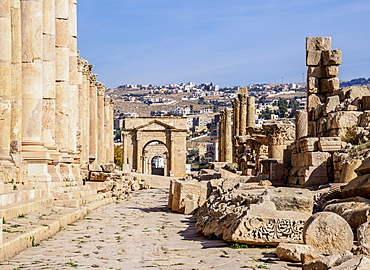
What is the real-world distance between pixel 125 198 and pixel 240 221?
17.3m

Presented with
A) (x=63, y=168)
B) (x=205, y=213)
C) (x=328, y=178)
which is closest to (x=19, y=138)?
(x=63, y=168)

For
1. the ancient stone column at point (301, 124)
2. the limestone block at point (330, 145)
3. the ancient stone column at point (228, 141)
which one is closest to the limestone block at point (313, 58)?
the ancient stone column at point (301, 124)

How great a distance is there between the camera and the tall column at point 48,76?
60.7ft

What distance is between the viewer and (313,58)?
76.3 ft

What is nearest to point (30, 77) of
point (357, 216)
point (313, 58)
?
point (357, 216)

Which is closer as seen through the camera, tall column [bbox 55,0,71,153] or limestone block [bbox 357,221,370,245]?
limestone block [bbox 357,221,370,245]

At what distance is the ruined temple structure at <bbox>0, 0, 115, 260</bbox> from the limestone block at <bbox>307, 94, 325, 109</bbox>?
757 cm

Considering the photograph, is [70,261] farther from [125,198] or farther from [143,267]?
[125,198]

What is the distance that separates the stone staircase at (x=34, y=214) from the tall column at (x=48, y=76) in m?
1.40

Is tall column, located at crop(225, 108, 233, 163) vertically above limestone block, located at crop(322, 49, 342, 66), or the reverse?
limestone block, located at crop(322, 49, 342, 66)

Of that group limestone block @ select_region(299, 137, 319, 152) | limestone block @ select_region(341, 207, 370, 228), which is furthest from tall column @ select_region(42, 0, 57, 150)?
limestone block @ select_region(341, 207, 370, 228)

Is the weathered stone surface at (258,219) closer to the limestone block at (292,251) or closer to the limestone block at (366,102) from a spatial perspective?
the limestone block at (292,251)

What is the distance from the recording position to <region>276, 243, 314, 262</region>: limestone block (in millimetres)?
7484

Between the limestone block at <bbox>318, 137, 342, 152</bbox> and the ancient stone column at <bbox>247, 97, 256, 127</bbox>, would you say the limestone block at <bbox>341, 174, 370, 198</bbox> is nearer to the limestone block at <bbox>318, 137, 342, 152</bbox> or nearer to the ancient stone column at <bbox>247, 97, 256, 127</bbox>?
the limestone block at <bbox>318, 137, 342, 152</bbox>
